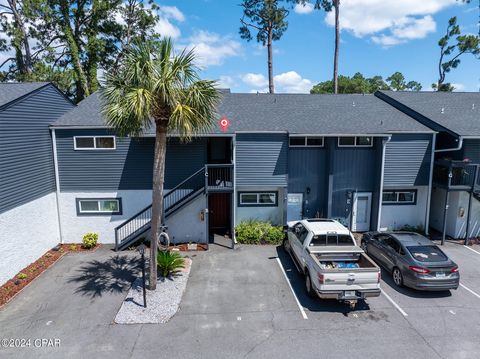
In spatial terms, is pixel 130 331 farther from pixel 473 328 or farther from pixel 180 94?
pixel 473 328

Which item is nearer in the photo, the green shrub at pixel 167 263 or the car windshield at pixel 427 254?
the car windshield at pixel 427 254

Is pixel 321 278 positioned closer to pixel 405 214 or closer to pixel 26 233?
pixel 405 214

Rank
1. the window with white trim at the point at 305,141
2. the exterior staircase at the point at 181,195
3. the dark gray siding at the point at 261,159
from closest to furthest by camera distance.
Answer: the exterior staircase at the point at 181,195 → the dark gray siding at the point at 261,159 → the window with white trim at the point at 305,141

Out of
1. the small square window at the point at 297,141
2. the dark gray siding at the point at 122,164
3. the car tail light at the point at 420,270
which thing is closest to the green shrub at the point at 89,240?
the dark gray siding at the point at 122,164

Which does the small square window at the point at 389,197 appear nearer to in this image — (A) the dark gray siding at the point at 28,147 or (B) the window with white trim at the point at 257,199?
(B) the window with white trim at the point at 257,199

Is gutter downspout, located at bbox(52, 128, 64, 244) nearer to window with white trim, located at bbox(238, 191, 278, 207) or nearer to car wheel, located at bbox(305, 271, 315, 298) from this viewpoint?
window with white trim, located at bbox(238, 191, 278, 207)

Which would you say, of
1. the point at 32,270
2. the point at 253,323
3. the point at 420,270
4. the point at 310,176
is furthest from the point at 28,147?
the point at 420,270

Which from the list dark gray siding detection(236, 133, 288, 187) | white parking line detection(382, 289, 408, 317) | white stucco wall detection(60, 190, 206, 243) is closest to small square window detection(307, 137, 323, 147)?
dark gray siding detection(236, 133, 288, 187)
